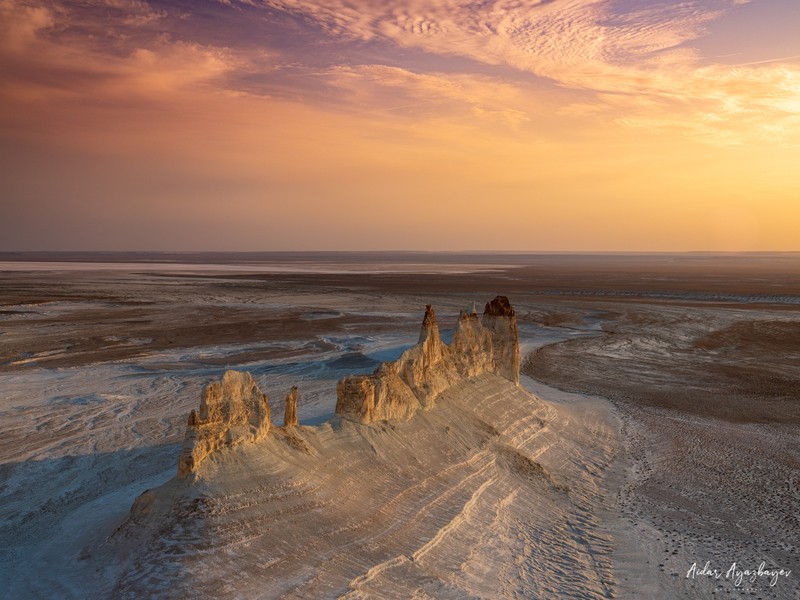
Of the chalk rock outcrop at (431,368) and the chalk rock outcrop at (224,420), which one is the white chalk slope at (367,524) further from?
the chalk rock outcrop at (431,368)

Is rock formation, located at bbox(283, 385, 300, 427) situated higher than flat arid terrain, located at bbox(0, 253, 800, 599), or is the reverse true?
rock formation, located at bbox(283, 385, 300, 427)

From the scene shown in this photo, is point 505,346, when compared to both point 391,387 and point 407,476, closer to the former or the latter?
point 391,387

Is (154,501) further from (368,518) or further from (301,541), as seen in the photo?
(368,518)

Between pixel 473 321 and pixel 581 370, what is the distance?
15.0 m

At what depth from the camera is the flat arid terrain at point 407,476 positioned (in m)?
11.8

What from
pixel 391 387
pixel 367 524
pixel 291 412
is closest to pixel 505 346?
pixel 391 387

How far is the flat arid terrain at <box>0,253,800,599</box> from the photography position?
11.8 meters

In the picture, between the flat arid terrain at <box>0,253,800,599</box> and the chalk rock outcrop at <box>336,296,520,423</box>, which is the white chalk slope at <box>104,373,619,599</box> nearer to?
the flat arid terrain at <box>0,253,800,599</box>

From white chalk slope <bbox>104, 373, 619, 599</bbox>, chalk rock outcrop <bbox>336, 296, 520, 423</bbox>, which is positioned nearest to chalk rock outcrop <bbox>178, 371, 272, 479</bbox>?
white chalk slope <bbox>104, 373, 619, 599</bbox>

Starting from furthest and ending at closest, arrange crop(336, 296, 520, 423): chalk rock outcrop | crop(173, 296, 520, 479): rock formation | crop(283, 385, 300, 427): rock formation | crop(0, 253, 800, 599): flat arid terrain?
crop(336, 296, 520, 423): chalk rock outcrop, crop(283, 385, 300, 427): rock formation, crop(173, 296, 520, 479): rock formation, crop(0, 253, 800, 599): flat arid terrain

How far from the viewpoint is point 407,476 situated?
15.9 meters

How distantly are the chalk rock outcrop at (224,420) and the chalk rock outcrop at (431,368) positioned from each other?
3010 millimetres

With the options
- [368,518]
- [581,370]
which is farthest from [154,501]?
[581,370]

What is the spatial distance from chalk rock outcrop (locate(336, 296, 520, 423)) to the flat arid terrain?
98 mm
